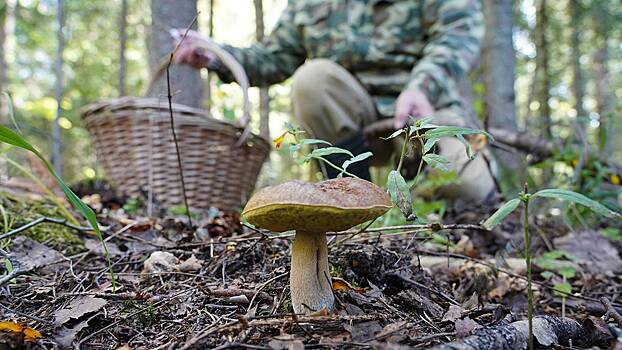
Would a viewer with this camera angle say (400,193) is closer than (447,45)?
Yes

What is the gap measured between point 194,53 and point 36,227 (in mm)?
1730

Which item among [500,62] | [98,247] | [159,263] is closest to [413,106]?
[159,263]

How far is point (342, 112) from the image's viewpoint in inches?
152

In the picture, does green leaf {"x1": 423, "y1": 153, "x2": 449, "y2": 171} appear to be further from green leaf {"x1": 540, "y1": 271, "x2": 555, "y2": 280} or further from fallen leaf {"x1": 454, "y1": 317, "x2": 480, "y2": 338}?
green leaf {"x1": 540, "y1": 271, "x2": 555, "y2": 280}

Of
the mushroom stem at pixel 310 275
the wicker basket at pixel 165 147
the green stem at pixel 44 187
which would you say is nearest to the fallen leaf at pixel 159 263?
the green stem at pixel 44 187

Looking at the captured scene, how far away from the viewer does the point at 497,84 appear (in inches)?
237

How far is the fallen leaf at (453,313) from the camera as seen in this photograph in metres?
1.26

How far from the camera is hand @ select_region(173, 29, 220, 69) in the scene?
3.08 metres

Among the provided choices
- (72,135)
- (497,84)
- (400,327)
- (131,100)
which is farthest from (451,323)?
(72,135)

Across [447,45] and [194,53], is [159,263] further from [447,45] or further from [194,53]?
[447,45]

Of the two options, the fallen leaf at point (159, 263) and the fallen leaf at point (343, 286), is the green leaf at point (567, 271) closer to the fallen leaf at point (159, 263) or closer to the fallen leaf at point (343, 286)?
the fallen leaf at point (343, 286)

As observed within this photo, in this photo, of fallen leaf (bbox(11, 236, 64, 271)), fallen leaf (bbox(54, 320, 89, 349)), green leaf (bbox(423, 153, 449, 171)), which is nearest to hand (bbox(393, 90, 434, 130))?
green leaf (bbox(423, 153, 449, 171))

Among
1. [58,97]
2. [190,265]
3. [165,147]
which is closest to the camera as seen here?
[190,265]

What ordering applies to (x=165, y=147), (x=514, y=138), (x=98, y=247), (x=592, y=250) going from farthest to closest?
(x=514, y=138) → (x=165, y=147) → (x=592, y=250) → (x=98, y=247)
